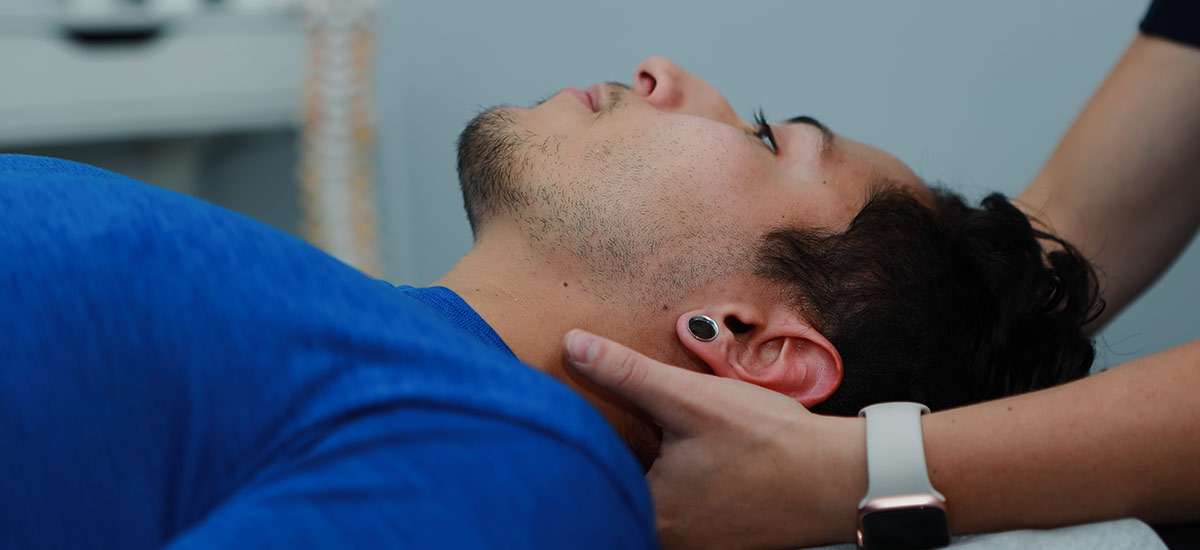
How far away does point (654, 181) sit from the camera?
3.31 feet

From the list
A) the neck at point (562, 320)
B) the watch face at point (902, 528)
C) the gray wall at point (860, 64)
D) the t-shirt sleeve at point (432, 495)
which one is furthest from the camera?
the gray wall at point (860, 64)

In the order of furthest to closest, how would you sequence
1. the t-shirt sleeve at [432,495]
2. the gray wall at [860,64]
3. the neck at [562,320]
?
the gray wall at [860,64]
the neck at [562,320]
the t-shirt sleeve at [432,495]

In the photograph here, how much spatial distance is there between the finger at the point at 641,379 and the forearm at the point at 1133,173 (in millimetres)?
714

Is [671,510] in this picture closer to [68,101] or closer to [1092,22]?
[1092,22]

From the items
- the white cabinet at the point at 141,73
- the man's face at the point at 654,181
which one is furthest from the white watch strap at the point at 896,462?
the white cabinet at the point at 141,73

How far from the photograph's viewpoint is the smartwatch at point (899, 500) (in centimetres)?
76

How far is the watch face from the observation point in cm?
76

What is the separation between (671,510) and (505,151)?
46cm

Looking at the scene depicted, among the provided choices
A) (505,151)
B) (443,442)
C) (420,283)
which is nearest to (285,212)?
(420,283)

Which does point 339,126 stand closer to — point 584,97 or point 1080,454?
point 584,97

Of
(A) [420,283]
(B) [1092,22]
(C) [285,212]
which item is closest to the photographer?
(B) [1092,22]

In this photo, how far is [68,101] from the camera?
2148mm

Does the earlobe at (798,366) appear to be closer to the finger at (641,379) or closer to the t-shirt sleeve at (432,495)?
the finger at (641,379)

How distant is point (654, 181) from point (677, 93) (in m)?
0.19
